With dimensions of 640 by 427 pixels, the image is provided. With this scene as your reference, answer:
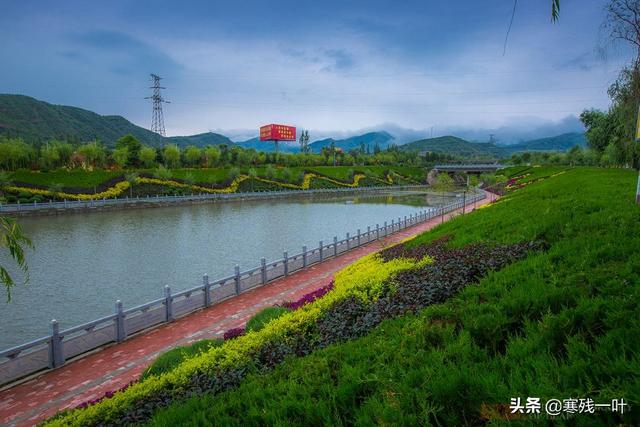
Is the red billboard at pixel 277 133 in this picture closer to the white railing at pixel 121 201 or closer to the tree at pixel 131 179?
the white railing at pixel 121 201

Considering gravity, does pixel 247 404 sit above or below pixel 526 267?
below

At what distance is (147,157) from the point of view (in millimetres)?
76375

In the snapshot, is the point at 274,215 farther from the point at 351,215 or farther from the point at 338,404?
the point at 338,404

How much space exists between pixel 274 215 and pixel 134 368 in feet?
114

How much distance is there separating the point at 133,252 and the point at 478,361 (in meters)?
24.4

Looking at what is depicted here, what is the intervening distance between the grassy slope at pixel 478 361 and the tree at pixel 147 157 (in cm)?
8024

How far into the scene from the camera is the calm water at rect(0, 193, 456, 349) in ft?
47.1

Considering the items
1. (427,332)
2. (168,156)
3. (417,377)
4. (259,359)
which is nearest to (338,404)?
(417,377)

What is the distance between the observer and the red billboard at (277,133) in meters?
132

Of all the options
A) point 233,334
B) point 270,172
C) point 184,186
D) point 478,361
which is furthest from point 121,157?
point 478,361

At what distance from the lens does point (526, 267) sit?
6621 millimetres

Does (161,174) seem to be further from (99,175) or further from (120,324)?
(120,324)

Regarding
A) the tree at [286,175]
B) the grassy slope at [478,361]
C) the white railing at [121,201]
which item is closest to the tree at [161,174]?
the white railing at [121,201]

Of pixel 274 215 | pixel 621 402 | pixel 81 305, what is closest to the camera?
pixel 621 402
